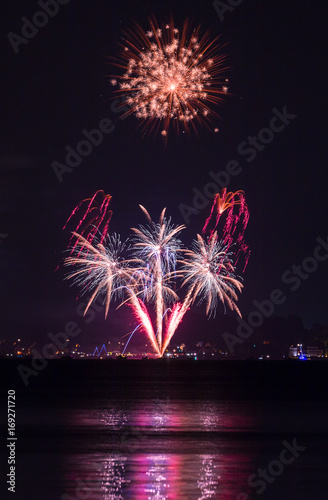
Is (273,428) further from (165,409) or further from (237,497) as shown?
(237,497)

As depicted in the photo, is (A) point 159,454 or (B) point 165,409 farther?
(B) point 165,409

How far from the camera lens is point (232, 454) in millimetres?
22000

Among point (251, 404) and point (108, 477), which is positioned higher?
point (251, 404)

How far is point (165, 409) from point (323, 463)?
66.1 feet

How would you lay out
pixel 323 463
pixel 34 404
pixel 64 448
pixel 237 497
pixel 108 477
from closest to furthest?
1. pixel 237 497
2. pixel 108 477
3. pixel 323 463
4. pixel 64 448
5. pixel 34 404

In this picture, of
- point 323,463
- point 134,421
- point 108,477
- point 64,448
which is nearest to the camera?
point 108,477

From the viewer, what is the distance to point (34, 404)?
43.7m

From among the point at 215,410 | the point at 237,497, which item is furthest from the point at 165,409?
the point at 237,497

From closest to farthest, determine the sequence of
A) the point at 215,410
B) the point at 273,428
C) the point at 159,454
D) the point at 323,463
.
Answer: the point at 323,463 < the point at 159,454 < the point at 273,428 < the point at 215,410

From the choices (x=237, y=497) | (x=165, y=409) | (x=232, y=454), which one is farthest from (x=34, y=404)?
(x=237, y=497)

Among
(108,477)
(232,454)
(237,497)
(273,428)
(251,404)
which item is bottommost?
(237,497)

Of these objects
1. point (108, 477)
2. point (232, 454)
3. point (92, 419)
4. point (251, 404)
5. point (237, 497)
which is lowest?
point (237, 497)

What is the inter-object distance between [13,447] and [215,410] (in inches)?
720

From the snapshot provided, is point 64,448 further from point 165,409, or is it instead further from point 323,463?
point 165,409
